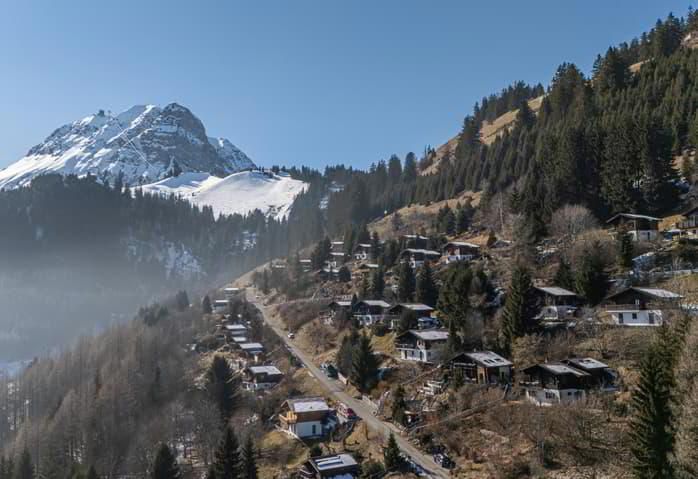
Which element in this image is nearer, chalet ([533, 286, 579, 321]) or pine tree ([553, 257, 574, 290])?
chalet ([533, 286, 579, 321])

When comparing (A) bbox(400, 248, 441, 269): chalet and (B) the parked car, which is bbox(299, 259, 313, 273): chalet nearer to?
(A) bbox(400, 248, 441, 269): chalet

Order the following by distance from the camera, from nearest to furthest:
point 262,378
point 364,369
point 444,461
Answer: point 444,461
point 364,369
point 262,378

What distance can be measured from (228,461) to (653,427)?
1198 inches

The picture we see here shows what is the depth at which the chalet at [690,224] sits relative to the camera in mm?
59875

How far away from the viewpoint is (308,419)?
2084 inches

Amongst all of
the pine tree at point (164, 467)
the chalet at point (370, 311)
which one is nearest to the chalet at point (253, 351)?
the chalet at point (370, 311)

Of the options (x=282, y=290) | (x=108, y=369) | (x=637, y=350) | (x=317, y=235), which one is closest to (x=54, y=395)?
(x=108, y=369)

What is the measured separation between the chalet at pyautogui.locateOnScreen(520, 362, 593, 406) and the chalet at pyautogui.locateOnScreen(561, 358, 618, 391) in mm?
286

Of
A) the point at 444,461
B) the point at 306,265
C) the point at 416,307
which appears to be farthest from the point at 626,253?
the point at 306,265

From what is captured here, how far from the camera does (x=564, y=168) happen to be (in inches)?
3056

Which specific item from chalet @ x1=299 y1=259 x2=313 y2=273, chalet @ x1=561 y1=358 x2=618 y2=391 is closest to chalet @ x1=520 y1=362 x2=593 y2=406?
chalet @ x1=561 y1=358 x2=618 y2=391

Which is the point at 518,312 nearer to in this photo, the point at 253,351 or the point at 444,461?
the point at 444,461

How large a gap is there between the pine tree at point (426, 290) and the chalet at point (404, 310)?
187 cm

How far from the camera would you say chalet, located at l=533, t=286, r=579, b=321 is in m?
53.6
